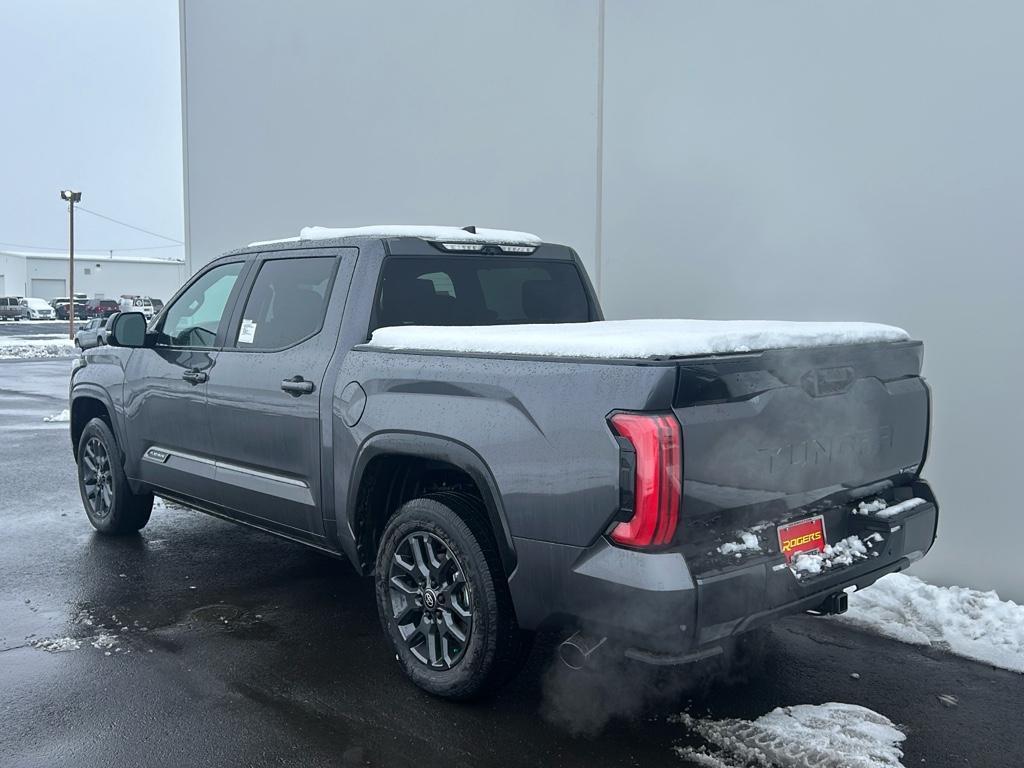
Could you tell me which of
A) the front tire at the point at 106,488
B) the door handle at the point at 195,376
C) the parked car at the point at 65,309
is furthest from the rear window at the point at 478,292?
the parked car at the point at 65,309

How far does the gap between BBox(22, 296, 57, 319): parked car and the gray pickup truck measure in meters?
59.8

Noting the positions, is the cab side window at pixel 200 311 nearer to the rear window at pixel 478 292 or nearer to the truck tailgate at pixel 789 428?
the rear window at pixel 478 292

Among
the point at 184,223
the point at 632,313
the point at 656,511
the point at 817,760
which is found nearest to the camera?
the point at 656,511

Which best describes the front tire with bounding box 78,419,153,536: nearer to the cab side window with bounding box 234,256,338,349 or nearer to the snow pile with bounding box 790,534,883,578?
the cab side window with bounding box 234,256,338,349

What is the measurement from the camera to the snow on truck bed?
2.94m

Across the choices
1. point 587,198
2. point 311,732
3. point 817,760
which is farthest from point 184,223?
point 817,760

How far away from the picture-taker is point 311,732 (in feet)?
11.4

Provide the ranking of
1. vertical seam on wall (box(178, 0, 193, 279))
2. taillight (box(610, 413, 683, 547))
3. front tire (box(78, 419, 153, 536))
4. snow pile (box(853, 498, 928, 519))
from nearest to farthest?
taillight (box(610, 413, 683, 547)), snow pile (box(853, 498, 928, 519)), front tire (box(78, 419, 153, 536)), vertical seam on wall (box(178, 0, 193, 279))

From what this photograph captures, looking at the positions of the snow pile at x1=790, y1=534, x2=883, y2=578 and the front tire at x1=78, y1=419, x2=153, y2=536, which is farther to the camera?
the front tire at x1=78, y1=419, x2=153, y2=536

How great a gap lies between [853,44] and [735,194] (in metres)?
1.18

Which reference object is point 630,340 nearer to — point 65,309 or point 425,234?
point 425,234

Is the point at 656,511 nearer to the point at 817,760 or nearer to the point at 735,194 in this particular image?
the point at 817,760

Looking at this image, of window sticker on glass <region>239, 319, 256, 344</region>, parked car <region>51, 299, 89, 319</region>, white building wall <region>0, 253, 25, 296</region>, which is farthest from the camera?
white building wall <region>0, 253, 25, 296</region>

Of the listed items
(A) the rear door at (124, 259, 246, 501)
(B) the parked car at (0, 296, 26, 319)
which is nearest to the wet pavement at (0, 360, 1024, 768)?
(A) the rear door at (124, 259, 246, 501)
